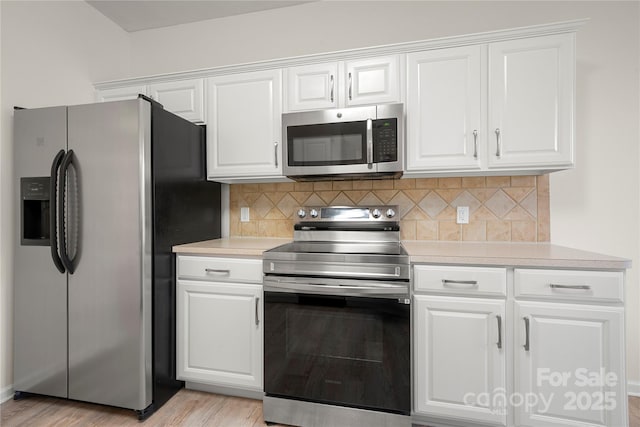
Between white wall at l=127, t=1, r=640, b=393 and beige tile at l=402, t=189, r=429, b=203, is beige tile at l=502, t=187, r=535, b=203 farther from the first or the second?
beige tile at l=402, t=189, r=429, b=203

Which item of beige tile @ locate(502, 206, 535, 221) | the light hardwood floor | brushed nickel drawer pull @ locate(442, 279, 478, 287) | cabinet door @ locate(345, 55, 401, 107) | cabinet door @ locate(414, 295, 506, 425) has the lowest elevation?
the light hardwood floor

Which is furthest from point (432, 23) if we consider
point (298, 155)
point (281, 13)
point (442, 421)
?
point (442, 421)

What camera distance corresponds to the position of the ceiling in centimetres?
240

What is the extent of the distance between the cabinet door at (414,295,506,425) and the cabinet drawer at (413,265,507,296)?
44 mm

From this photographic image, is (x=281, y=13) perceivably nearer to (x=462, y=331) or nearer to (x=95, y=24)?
(x=95, y=24)

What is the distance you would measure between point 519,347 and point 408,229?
95 cm

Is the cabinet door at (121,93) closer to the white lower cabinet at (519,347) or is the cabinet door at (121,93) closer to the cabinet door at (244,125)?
the cabinet door at (244,125)

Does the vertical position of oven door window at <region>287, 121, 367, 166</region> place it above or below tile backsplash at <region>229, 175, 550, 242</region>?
above

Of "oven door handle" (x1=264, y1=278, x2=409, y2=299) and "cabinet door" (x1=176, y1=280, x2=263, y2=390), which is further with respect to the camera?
"cabinet door" (x1=176, y1=280, x2=263, y2=390)

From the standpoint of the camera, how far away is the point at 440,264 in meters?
1.53

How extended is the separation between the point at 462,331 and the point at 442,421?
52 centimetres

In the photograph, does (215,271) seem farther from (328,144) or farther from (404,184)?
(404,184)

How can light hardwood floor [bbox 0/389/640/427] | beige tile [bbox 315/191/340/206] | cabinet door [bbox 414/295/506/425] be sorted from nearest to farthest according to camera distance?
1. cabinet door [bbox 414/295/506/425]
2. light hardwood floor [bbox 0/389/640/427]
3. beige tile [bbox 315/191/340/206]

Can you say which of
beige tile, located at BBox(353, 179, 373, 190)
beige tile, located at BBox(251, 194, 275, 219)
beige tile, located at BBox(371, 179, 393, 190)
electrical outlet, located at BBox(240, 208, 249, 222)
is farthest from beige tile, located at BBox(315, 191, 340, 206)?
electrical outlet, located at BBox(240, 208, 249, 222)
